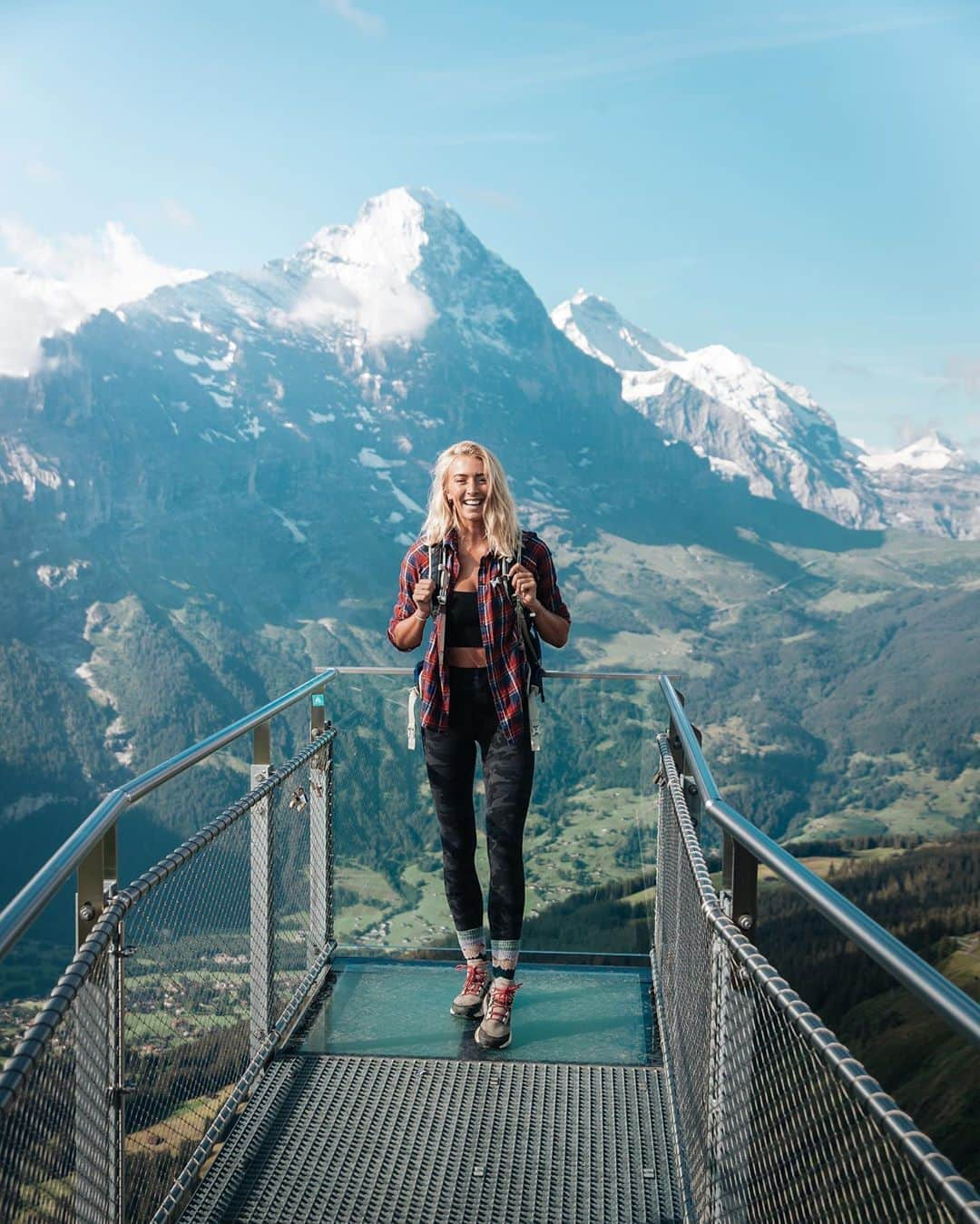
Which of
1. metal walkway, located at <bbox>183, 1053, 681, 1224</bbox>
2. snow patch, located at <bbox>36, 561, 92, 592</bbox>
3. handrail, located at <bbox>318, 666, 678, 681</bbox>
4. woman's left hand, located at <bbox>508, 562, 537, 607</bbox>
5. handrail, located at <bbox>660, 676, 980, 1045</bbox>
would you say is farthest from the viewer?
snow patch, located at <bbox>36, 561, 92, 592</bbox>

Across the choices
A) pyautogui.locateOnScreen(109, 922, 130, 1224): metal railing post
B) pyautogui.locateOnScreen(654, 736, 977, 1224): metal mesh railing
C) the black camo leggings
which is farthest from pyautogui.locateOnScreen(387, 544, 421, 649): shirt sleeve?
pyautogui.locateOnScreen(109, 922, 130, 1224): metal railing post

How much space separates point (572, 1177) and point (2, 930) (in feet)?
7.60

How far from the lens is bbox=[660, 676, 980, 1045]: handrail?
1.41 metres

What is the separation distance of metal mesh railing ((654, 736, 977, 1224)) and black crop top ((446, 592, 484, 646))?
0.94 m

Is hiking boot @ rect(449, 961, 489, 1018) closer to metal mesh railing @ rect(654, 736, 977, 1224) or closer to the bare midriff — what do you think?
metal mesh railing @ rect(654, 736, 977, 1224)

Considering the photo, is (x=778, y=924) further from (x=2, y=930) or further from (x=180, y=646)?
(x=180, y=646)

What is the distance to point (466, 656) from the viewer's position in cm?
414

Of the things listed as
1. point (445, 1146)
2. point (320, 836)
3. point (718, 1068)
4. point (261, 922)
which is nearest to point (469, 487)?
point (261, 922)

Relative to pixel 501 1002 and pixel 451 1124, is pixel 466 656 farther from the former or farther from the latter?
pixel 451 1124

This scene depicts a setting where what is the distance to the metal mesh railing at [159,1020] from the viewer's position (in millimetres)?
2105

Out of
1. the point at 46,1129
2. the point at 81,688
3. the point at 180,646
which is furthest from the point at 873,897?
the point at 180,646

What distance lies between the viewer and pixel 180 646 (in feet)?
623

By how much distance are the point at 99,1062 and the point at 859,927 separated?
1739mm

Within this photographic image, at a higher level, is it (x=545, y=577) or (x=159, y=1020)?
(x=545, y=577)
